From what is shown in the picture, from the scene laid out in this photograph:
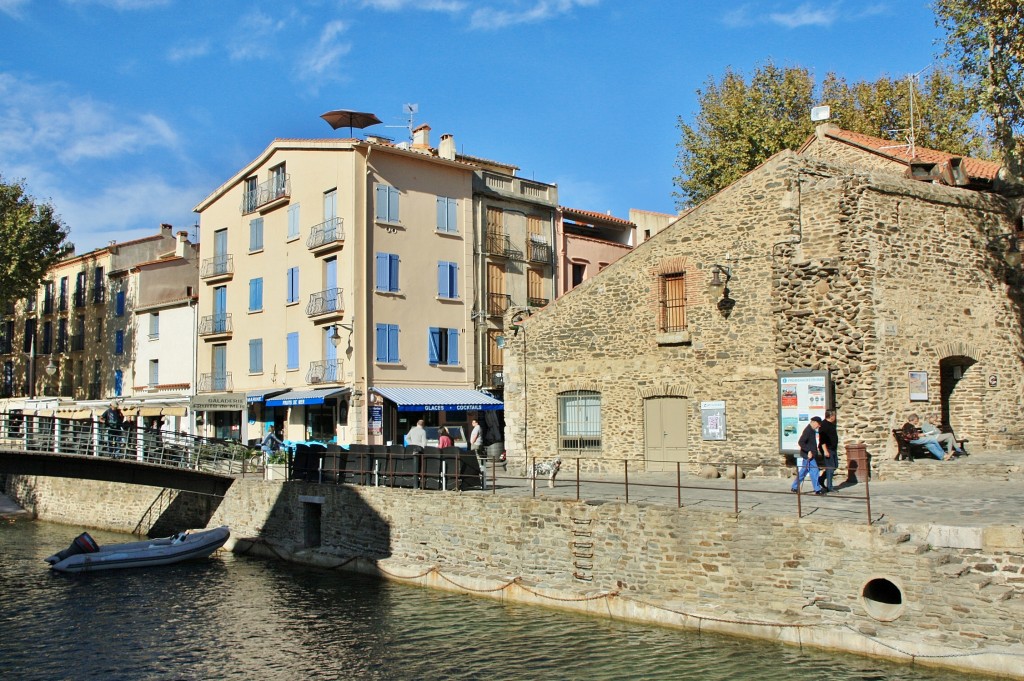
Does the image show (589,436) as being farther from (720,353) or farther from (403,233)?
(403,233)

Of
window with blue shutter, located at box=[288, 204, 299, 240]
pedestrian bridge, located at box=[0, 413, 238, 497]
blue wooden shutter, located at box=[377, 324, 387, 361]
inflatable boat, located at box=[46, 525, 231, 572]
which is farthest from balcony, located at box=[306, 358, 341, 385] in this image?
inflatable boat, located at box=[46, 525, 231, 572]

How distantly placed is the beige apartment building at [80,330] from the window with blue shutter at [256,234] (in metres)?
8.86

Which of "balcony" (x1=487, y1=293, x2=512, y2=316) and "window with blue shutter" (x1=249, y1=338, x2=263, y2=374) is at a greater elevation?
"balcony" (x1=487, y1=293, x2=512, y2=316)

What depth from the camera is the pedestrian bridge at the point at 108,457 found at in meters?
24.3

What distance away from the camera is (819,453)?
1811 centimetres

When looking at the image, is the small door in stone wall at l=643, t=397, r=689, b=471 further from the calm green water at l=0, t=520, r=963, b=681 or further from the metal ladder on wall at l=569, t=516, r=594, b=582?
the calm green water at l=0, t=520, r=963, b=681

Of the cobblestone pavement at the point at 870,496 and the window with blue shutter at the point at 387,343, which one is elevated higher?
the window with blue shutter at the point at 387,343

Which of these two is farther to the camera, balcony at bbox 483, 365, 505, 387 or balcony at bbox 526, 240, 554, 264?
balcony at bbox 526, 240, 554, 264

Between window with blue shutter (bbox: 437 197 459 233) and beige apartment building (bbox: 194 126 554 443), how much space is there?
5 centimetres

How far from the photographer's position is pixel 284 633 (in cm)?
1586

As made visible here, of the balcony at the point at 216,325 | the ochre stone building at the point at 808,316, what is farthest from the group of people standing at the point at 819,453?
the balcony at the point at 216,325

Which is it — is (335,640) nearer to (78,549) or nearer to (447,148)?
(78,549)

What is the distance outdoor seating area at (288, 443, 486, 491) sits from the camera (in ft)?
65.9

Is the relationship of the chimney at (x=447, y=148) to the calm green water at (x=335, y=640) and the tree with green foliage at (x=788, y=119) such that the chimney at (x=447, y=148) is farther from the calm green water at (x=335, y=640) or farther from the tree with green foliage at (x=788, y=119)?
the calm green water at (x=335, y=640)
